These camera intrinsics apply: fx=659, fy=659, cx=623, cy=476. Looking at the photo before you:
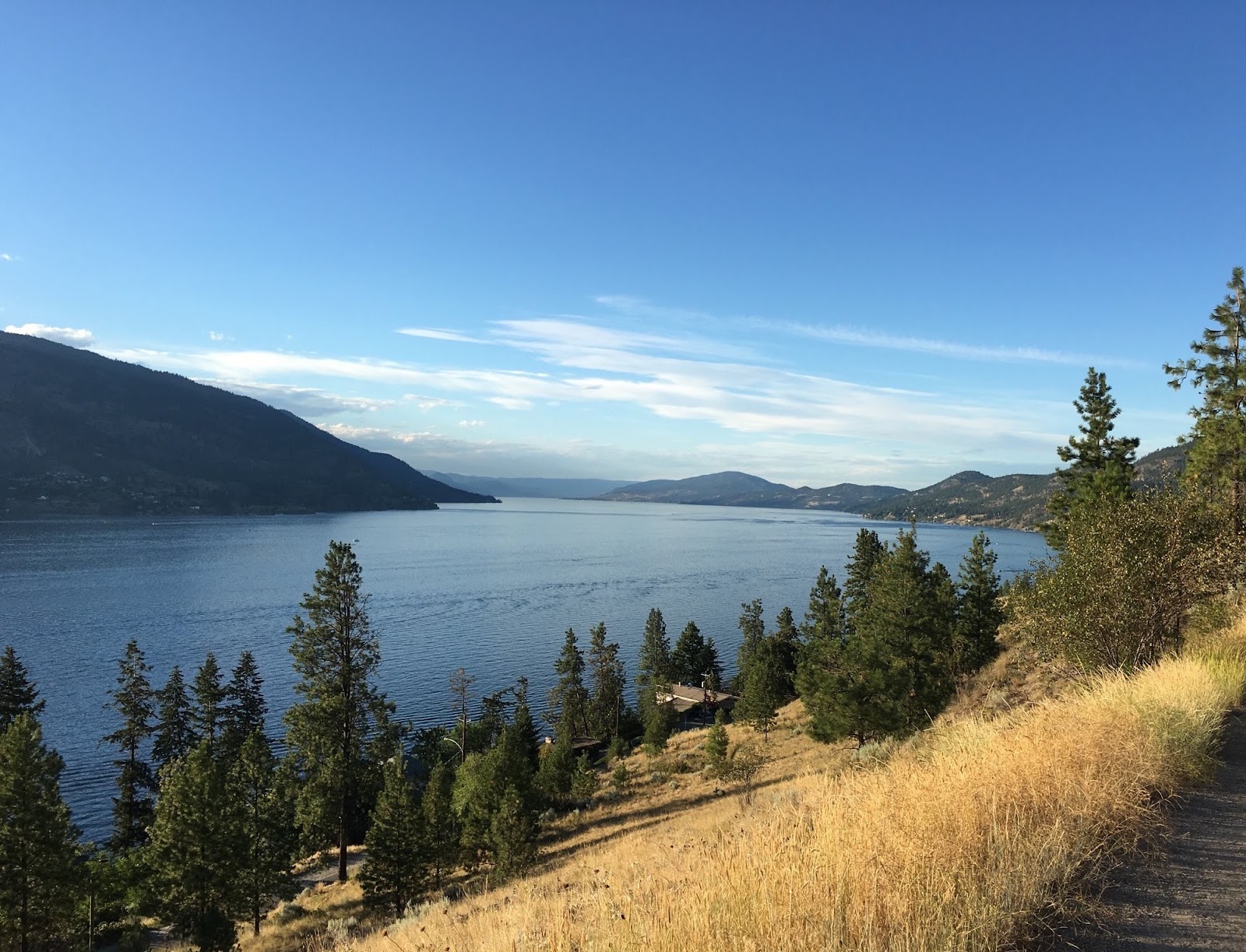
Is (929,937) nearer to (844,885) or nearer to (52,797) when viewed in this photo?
(844,885)

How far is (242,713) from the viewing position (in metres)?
51.2

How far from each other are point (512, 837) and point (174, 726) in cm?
3294

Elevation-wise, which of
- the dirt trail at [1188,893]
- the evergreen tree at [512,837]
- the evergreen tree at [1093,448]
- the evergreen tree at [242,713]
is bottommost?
the evergreen tree at [242,713]

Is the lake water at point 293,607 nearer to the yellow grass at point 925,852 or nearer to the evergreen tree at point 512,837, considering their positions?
the evergreen tree at point 512,837

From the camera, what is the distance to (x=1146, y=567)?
→ 14.2 meters

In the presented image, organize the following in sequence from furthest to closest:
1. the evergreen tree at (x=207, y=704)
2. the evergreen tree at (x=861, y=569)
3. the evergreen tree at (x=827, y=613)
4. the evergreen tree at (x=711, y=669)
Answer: the evergreen tree at (x=711, y=669) < the evergreen tree at (x=827, y=613) < the evergreen tree at (x=861, y=569) < the evergreen tree at (x=207, y=704)

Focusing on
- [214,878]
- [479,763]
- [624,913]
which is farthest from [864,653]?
[624,913]

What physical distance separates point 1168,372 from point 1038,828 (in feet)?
118

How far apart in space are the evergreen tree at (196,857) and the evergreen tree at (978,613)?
40508mm

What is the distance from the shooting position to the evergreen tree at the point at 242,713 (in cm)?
4778

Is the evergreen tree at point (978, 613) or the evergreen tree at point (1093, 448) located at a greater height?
the evergreen tree at point (1093, 448)

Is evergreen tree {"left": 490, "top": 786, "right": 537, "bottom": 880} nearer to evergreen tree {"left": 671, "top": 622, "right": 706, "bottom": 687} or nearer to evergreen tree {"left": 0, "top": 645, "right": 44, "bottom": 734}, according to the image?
evergreen tree {"left": 0, "top": 645, "right": 44, "bottom": 734}

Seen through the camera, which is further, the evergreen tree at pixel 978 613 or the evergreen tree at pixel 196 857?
the evergreen tree at pixel 978 613

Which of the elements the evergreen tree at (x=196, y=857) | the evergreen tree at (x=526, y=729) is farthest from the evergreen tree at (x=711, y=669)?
the evergreen tree at (x=196, y=857)
